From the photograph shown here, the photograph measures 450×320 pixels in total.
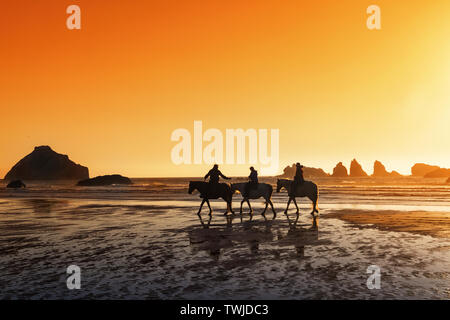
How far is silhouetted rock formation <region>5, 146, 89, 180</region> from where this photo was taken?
600 ft

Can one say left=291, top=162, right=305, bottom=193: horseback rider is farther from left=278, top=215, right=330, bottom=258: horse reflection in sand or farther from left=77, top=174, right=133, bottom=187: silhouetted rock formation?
left=77, top=174, right=133, bottom=187: silhouetted rock formation

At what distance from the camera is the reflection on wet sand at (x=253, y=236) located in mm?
9578

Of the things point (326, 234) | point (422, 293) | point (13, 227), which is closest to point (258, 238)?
point (326, 234)

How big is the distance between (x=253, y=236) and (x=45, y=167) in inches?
7917

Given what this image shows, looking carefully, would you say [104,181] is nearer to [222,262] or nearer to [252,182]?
[252,182]

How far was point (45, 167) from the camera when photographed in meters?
184

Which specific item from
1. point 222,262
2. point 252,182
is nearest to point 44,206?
point 252,182

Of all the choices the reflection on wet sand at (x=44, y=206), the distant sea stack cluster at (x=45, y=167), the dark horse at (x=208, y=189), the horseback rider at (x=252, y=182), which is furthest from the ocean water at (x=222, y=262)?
the distant sea stack cluster at (x=45, y=167)

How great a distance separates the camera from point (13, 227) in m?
14.4

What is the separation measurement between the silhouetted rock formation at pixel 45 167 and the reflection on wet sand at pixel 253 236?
190 m
